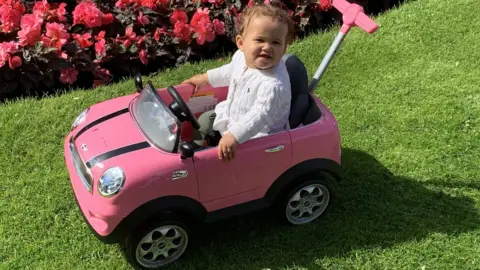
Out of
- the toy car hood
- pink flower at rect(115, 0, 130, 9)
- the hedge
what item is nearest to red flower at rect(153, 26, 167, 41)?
the hedge

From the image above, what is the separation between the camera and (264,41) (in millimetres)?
3074

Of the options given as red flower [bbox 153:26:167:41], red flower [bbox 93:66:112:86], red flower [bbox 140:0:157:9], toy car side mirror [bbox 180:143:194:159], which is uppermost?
toy car side mirror [bbox 180:143:194:159]

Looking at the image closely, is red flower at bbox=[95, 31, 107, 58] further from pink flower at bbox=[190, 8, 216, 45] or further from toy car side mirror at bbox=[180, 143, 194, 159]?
toy car side mirror at bbox=[180, 143, 194, 159]

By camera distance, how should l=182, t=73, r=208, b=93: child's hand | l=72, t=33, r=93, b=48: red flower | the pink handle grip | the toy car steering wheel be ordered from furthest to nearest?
l=72, t=33, r=93, b=48: red flower, l=182, t=73, r=208, b=93: child's hand, the pink handle grip, the toy car steering wheel

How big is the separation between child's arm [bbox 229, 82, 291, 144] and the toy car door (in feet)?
0.28

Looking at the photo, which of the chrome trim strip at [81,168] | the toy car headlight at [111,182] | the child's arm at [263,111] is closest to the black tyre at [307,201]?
the child's arm at [263,111]

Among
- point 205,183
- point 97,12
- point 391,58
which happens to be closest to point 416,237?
point 205,183

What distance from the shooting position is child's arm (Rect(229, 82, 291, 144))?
3029 millimetres

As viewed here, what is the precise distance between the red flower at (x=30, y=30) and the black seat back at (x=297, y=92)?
2248 millimetres

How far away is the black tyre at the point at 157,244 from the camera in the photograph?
304cm

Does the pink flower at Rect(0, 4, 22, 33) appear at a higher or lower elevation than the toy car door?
lower

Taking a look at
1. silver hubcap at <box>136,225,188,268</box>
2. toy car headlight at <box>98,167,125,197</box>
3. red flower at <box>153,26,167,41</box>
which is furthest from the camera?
red flower at <box>153,26,167,41</box>

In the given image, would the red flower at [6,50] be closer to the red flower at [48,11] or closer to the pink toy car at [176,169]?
the red flower at [48,11]

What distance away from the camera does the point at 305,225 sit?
3584 mm
